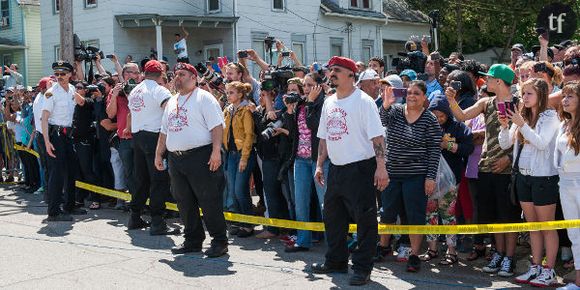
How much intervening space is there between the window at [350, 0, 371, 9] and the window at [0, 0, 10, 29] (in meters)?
15.3

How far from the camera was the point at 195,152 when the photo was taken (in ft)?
24.0

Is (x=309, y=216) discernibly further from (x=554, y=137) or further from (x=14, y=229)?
(x=14, y=229)

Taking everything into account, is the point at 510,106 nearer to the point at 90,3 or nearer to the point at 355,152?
the point at 355,152

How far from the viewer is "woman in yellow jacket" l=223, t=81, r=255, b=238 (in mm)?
8266

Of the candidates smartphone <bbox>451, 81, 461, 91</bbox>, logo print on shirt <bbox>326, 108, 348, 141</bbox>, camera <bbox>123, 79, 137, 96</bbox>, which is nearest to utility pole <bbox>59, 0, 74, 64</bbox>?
camera <bbox>123, 79, 137, 96</bbox>

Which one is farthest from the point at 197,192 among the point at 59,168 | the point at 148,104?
the point at 59,168

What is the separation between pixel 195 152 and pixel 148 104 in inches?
60.9

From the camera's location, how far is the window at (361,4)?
29522 millimetres

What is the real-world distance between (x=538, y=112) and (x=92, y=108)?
6954mm

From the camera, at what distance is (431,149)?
6527mm

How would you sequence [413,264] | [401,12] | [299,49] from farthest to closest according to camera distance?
[401,12], [299,49], [413,264]

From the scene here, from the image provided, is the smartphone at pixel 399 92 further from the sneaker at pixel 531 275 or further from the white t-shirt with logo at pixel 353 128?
the sneaker at pixel 531 275

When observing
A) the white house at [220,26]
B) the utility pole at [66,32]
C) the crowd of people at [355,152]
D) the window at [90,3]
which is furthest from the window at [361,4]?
the crowd of people at [355,152]

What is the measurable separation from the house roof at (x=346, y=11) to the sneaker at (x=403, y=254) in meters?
21.2
